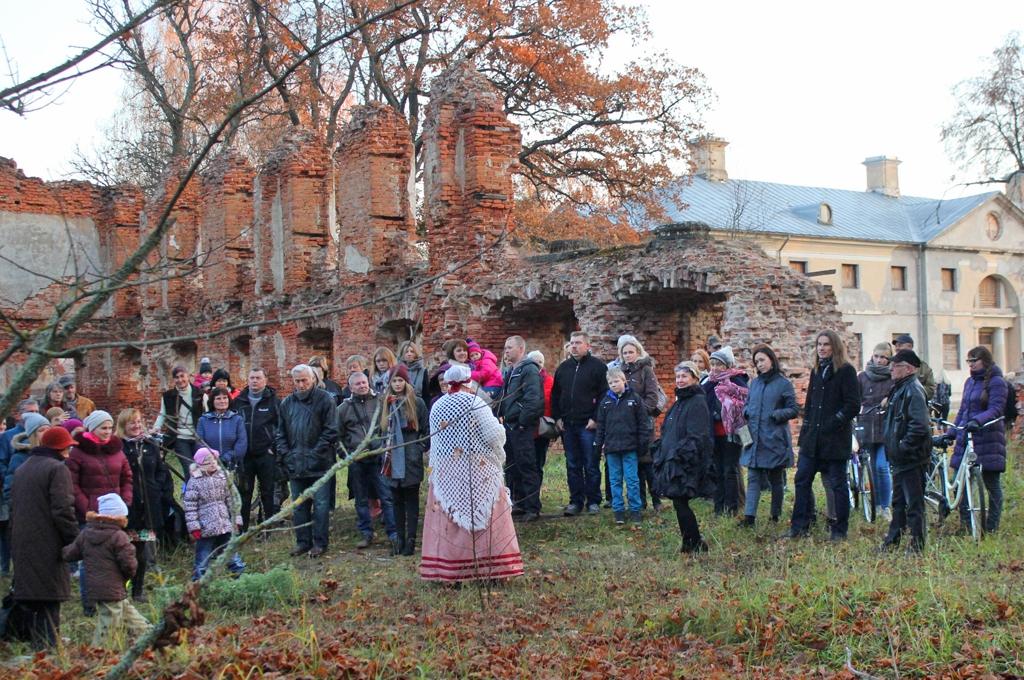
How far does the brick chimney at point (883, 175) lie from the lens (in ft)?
154

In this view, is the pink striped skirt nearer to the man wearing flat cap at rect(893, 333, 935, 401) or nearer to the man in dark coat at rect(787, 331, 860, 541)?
the man in dark coat at rect(787, 331, 860, 541)

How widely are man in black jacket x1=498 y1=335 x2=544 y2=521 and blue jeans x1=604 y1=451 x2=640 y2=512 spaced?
2.49 feet

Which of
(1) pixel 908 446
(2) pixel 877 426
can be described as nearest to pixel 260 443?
(2) pixel 877 426

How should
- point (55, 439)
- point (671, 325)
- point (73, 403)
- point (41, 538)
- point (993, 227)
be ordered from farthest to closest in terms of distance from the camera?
1. point (993, 227)
2. point (671, 325)
3. point (73, 403)
4. point (55, 439)
5. point (41, 538)

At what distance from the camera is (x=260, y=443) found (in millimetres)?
10336

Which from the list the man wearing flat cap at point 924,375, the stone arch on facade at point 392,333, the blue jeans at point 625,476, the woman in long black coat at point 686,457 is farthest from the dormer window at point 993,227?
the woman in long black coat at point 686,457

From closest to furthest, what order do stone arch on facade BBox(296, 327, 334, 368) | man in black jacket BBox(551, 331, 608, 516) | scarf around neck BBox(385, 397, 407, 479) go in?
scarf around neck BBox(385, 397, 407, 479)
man in black jacket BBox(551, 331, 608, 516)
stone arch on facade BBox(296, 327, 334, 368)

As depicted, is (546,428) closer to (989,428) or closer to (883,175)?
(989,428)

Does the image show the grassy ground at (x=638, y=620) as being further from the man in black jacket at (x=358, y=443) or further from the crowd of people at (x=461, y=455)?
the man in black jacket at (x=358, y=443)

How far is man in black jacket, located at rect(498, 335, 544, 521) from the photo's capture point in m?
10.4

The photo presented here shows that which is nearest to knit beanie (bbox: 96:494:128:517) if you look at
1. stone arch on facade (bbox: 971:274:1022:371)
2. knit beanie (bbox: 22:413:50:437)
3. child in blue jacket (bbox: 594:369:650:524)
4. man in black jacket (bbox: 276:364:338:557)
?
man in black jacket (bbox: 276:364:338:557)

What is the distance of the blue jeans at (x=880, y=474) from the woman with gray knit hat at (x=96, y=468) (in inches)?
243

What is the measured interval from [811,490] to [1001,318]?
128 ft

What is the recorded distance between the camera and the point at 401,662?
5.66 m
